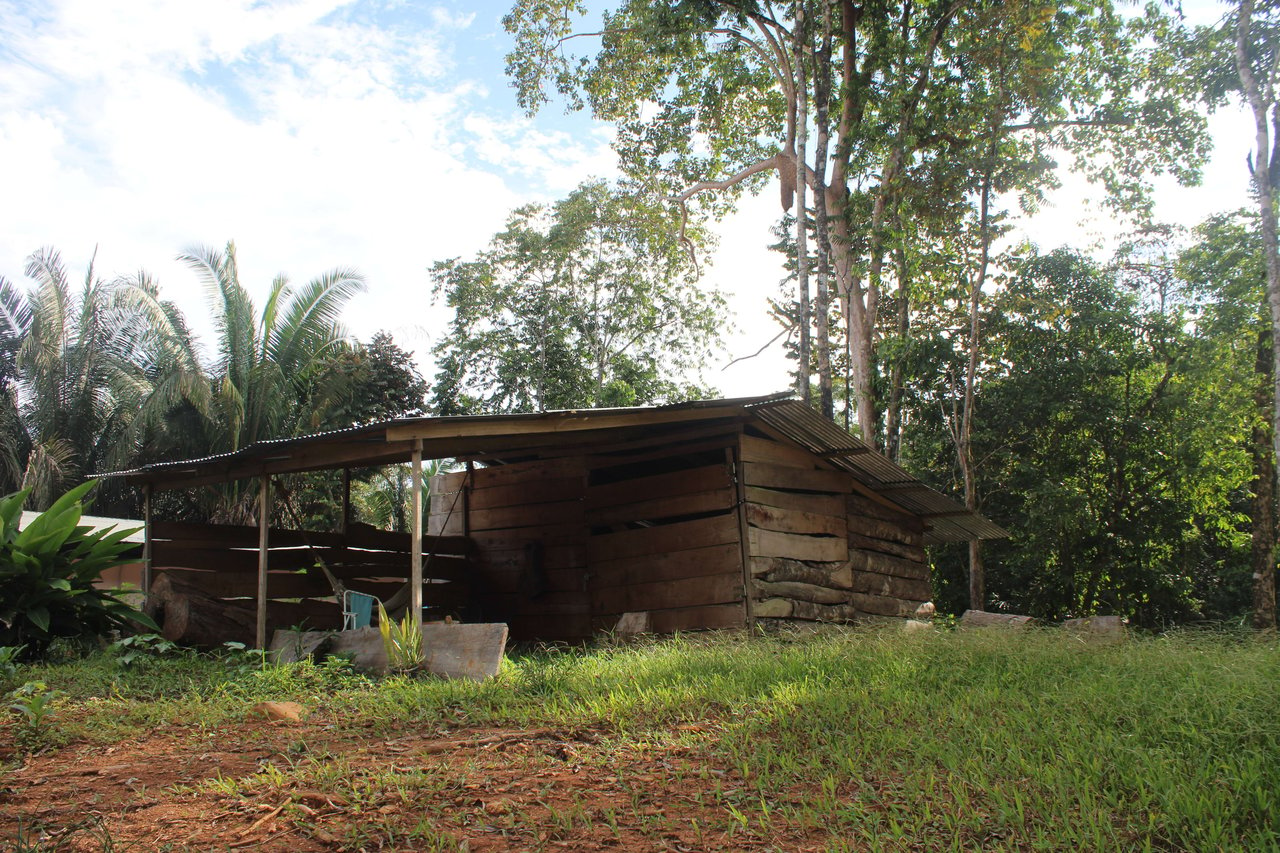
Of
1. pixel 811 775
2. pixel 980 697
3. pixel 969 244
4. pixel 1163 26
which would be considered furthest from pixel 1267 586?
pixel 811 775

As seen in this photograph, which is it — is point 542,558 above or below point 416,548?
below

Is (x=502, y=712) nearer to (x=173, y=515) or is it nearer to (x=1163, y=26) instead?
(x=1163, y=26)

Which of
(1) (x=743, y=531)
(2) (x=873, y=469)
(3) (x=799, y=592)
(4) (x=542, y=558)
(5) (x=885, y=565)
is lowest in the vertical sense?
(3) (x=799, y=592)

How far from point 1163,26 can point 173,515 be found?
24.4 m

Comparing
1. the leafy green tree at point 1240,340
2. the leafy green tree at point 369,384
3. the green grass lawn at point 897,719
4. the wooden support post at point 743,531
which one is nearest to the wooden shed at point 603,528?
the wooden support post at point 743,531

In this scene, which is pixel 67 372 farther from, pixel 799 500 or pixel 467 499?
pixel 799 500

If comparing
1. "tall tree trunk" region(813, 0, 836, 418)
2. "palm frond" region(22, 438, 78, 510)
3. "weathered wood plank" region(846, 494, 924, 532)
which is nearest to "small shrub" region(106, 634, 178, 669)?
"weathered wood plank" region(846, 494, 924, 532)

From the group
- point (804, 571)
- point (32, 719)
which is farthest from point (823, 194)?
point (32, 719)

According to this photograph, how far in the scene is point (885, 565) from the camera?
1287cm

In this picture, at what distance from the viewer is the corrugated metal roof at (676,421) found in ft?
27.5

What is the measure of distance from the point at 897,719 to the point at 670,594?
5667 millimetres

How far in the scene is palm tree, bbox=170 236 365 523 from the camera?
69.4 ft

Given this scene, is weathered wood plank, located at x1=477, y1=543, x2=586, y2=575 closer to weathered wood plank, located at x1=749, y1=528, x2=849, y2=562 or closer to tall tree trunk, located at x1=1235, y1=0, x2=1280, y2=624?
weathered wood plank, located at x1=749, y1=528, x2=849, y2=562

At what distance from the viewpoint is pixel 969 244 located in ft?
60.6
